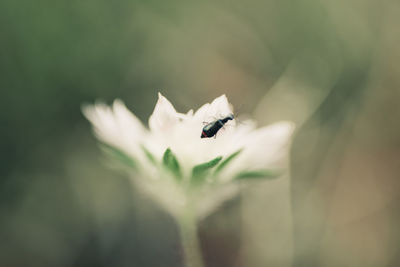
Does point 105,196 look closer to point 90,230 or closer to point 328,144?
point 90,230

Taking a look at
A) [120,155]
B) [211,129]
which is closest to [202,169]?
[211,129]

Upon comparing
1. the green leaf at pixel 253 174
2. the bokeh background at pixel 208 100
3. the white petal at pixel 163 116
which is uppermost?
the bokeh background at pixel 208 100

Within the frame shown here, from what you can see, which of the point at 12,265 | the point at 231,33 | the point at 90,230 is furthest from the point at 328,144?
the point at 12,265

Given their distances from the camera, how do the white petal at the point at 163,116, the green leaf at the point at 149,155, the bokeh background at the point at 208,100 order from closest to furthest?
the white petal at the point at 163,116
the green leaf at the point at 149,155
the bokeh background at the point at 208,100

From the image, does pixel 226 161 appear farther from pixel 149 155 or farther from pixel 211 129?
pixel 149 155

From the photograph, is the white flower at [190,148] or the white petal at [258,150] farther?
the white petal at [258,150]

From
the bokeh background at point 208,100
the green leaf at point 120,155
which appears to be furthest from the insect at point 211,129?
the bokeh background at point 208,100

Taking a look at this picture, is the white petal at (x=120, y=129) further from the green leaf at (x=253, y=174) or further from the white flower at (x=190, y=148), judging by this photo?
the green leaf at (x=253, y=174)
